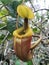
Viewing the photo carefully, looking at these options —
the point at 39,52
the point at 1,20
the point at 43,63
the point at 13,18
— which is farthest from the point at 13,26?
the point at 43,63

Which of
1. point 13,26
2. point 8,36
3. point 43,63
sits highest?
point 13,26

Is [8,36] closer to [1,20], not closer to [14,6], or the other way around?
[1,20]

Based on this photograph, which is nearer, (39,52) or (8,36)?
(8,36)

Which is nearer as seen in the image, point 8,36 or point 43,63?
point 8,36

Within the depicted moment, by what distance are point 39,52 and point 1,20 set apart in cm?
120

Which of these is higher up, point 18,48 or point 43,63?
point 18,48

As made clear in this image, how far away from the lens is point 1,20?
1281mm

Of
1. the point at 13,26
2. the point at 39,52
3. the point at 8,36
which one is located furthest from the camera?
the point at 39,52

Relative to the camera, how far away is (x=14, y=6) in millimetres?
1067

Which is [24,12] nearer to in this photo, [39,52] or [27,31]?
[27,31]

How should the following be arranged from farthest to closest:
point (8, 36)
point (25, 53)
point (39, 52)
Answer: point (39, 52) < point (8, 36) < point (25, 53)

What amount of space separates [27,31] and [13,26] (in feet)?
0.56

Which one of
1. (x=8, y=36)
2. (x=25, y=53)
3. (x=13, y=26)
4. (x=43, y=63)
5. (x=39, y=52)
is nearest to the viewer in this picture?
(x=25, y=53)

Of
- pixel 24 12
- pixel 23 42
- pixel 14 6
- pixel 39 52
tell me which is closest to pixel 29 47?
pixel 23 42
